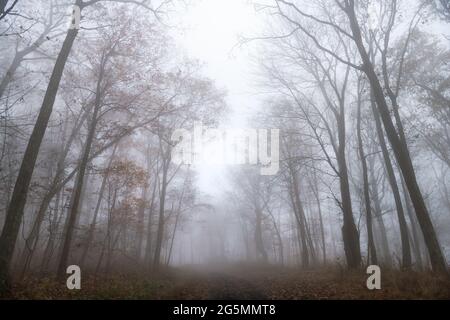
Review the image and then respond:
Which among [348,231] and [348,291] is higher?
[348,231]

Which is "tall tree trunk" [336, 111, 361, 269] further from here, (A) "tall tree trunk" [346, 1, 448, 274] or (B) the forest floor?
(A) "tall tree trunk" [346, 1, 448, 274]

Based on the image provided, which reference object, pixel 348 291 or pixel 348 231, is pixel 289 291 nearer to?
pixel 348 291

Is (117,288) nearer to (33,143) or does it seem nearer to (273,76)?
(33,143)

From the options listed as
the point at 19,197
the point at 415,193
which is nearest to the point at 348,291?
the point at 415,193

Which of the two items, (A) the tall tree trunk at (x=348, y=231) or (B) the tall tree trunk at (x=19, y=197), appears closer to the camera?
(B) the tall tree trunk at (x=19, y=197)

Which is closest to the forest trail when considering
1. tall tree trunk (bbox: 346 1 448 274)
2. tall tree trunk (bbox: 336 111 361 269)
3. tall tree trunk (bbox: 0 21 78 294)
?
tall tree trunk (bbox: 346 1 448 274)

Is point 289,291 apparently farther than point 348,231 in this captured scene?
No

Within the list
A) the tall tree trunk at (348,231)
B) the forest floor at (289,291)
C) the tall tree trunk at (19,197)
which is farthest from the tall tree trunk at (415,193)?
the tall tree trunk at (19,197)

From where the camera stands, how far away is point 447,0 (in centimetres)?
1083

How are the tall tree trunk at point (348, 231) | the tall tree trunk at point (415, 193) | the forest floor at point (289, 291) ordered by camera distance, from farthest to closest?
the tall tree trunk at point (348, 231) → the tall tree trunk at point (415, 193) → the forest floor at point (289, 291)

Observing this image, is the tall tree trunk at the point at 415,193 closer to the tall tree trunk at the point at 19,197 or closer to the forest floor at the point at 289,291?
the forest floor at the point at 289,291

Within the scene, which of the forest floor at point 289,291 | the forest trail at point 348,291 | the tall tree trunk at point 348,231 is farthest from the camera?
the tall tree trunk at point 348,231
